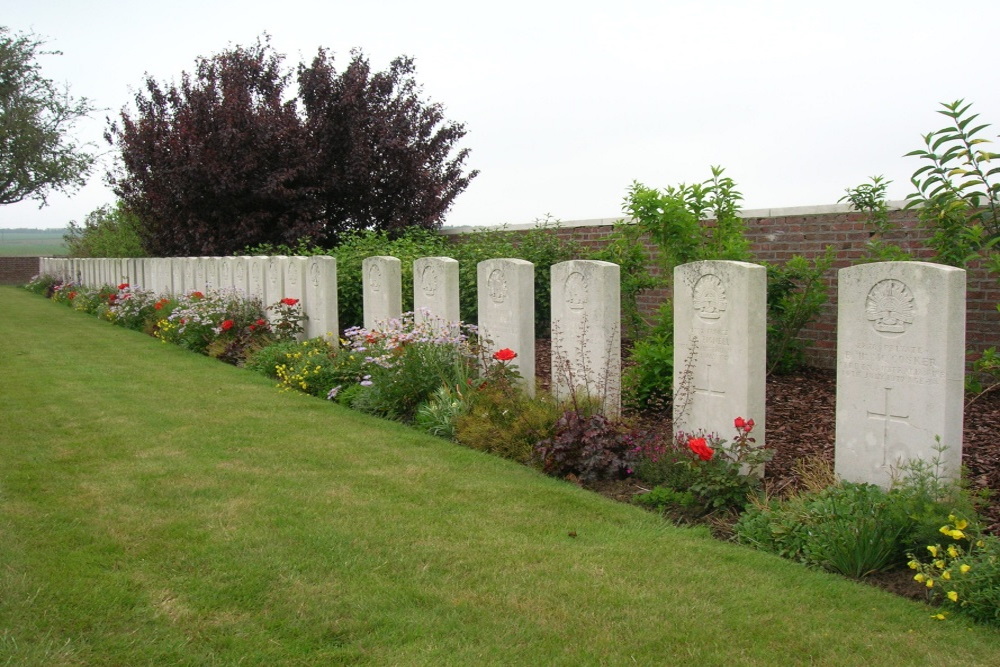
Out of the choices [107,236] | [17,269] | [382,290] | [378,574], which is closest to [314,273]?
[382,290]

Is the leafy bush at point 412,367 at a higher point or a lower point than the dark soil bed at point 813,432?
higher

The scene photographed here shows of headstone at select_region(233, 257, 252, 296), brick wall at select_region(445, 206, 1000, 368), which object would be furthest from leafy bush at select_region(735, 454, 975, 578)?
headstone at select_region(233, 257, 252, 296)

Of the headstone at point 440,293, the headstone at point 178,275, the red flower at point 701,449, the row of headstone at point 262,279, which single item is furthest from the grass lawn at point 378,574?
the headstone at point 178,275

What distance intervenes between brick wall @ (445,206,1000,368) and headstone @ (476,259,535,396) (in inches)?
129

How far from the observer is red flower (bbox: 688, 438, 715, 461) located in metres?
Result: 5.34

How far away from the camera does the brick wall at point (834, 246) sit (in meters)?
8.34

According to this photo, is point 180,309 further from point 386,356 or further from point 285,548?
point 285,548

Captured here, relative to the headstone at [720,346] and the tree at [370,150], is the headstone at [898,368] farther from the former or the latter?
the tree at [370,150]

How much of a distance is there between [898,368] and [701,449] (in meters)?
1.17

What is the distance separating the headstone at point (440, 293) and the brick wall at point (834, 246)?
3.36 m

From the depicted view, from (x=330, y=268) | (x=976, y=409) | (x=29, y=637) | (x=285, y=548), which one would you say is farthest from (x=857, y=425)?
(x=330, y=268)

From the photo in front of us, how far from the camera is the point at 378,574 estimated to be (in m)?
4.24

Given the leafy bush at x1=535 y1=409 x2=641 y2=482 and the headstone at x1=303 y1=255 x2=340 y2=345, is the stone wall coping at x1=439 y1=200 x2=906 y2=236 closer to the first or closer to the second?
the headstone at x1=303 y1=255 x2=340 y2=345

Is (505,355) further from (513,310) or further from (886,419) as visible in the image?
(886,419)
